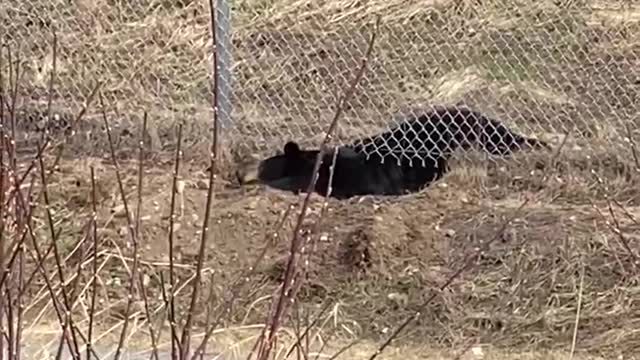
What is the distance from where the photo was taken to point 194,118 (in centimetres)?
703

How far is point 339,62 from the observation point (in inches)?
303

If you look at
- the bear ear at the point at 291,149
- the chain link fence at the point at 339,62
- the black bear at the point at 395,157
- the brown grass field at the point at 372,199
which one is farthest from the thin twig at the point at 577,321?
the bear ear at the point at 291,149

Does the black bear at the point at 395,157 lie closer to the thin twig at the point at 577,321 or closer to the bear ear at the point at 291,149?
the bear ear at the point at 291,149

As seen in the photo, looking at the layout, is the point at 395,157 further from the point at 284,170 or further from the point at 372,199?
the point at 284,170

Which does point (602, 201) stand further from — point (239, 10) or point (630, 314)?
point (239, 10)

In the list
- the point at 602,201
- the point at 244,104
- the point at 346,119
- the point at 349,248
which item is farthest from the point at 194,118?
the point at 602,201

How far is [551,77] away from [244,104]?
1919 mm

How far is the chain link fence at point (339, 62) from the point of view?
6.97 m

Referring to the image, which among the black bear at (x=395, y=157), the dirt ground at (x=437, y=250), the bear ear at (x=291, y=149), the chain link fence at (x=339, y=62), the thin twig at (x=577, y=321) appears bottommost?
the thin twig at (x=577, y=321)

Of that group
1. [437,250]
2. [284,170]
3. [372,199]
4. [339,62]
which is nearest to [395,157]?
[372,199]

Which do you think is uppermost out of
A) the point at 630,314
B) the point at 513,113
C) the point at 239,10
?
the point at 239,10

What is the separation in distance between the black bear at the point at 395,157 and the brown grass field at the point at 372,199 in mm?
151

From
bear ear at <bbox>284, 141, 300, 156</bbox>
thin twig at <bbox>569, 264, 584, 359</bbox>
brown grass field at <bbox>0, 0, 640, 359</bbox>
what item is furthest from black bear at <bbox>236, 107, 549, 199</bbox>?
thin twig at <bbox>569, 264, 584, 359</bbox>

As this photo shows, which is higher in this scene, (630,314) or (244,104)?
(244,104)
